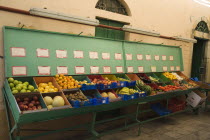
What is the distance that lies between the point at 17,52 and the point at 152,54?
419cm

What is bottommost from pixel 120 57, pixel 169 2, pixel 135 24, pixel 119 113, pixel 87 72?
pixel 119 113

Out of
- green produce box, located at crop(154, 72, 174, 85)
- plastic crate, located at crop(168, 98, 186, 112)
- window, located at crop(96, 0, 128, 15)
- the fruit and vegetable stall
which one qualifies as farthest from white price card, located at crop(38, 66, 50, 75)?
plastic crate, located at crop(168, 98, 186, 112)

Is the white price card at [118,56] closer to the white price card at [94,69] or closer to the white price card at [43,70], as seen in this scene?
the white price card at [94,69]

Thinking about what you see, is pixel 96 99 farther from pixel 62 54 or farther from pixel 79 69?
pixel 62 54

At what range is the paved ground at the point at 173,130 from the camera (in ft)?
14.7

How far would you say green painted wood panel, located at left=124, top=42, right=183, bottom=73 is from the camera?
18.0 feet

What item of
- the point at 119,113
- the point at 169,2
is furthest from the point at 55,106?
the point at 169,2

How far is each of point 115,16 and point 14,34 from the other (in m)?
2.94

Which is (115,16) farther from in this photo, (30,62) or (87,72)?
(30,62)

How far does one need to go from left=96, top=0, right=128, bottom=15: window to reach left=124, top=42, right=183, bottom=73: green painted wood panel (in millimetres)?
1086

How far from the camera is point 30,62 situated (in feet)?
11.9

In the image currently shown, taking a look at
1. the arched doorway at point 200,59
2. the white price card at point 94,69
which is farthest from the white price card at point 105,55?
the arched doorway at point 200,59

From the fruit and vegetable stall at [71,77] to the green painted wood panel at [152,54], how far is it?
0.10ft

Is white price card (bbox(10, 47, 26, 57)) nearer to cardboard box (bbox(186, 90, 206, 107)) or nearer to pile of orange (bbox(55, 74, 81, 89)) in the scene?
pile of orange (bbox(55, 74, 81, 89))
